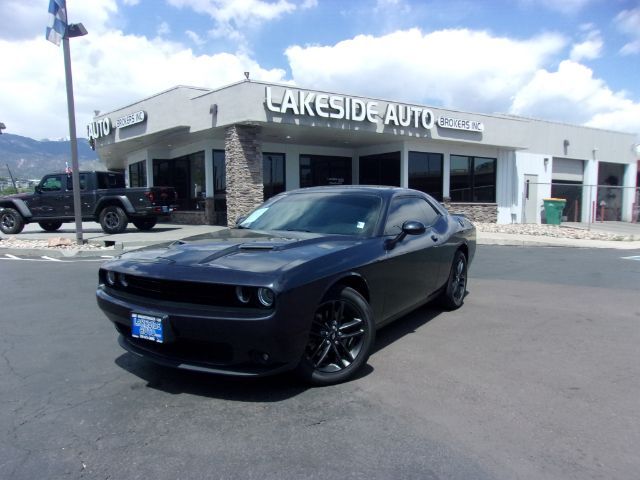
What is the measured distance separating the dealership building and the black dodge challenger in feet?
38.1

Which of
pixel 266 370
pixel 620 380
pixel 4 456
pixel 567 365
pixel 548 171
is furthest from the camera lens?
pixel 548 171

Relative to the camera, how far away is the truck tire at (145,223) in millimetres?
16650

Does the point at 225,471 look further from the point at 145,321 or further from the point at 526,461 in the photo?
the point at 526,461

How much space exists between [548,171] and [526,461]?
83.5 feet

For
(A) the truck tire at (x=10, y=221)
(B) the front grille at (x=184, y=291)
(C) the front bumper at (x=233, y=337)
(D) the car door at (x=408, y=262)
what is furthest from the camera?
(A) the truck tire at (x=10, y=221)

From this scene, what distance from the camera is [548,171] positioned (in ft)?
82.5

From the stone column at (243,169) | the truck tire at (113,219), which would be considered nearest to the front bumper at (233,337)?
the stone column at (243,169)

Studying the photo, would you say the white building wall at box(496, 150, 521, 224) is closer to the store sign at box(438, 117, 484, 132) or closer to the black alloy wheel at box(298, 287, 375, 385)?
the store sign at box(438, 117, 484, 132)

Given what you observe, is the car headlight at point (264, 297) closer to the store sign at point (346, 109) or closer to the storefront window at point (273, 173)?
the store sign at point (346, 109)

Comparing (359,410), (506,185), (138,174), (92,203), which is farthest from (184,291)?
(138,174)

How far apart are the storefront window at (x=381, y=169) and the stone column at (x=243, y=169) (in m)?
7.20

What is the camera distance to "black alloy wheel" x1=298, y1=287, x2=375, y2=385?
11.3 ft

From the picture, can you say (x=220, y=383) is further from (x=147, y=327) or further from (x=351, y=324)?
(x=351, y=324)

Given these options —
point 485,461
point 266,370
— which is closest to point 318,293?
point 266,370
